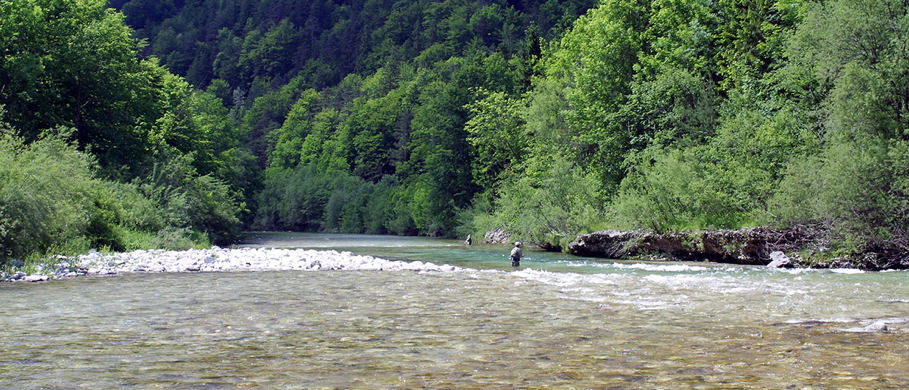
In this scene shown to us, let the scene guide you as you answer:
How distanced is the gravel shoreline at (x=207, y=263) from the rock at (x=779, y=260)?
8.52 m

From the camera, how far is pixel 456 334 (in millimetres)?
8656

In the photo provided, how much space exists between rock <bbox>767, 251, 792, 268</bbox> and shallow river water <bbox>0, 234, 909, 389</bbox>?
4.21 metres

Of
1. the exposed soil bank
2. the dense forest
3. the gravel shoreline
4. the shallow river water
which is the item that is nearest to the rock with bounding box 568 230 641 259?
the exposed soil bank

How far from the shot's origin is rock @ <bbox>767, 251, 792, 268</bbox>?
62.7ft

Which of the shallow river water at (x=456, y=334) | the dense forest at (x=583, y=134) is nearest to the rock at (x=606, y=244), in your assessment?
the dense forest at (x=583, y=134)

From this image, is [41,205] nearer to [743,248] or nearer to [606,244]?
[606,244]

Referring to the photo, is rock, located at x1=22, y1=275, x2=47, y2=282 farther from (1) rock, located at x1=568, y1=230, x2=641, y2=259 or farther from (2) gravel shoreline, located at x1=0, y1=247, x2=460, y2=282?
(1) rock, located at x1=568, y1=230, x2=641, y2=259

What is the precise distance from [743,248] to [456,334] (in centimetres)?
1493

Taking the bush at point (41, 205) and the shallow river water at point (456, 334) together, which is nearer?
the shallow river water at point (456, 334)

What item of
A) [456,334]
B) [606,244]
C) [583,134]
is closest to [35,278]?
[456,334]

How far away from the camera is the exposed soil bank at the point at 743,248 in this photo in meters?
18.1

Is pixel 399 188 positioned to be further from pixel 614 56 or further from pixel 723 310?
pixel 723 310

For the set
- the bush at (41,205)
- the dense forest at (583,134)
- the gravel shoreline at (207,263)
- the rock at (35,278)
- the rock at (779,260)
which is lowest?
the rock at (35,278)

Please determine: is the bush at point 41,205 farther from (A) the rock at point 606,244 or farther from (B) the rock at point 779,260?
(B) the rock at point 779,260
